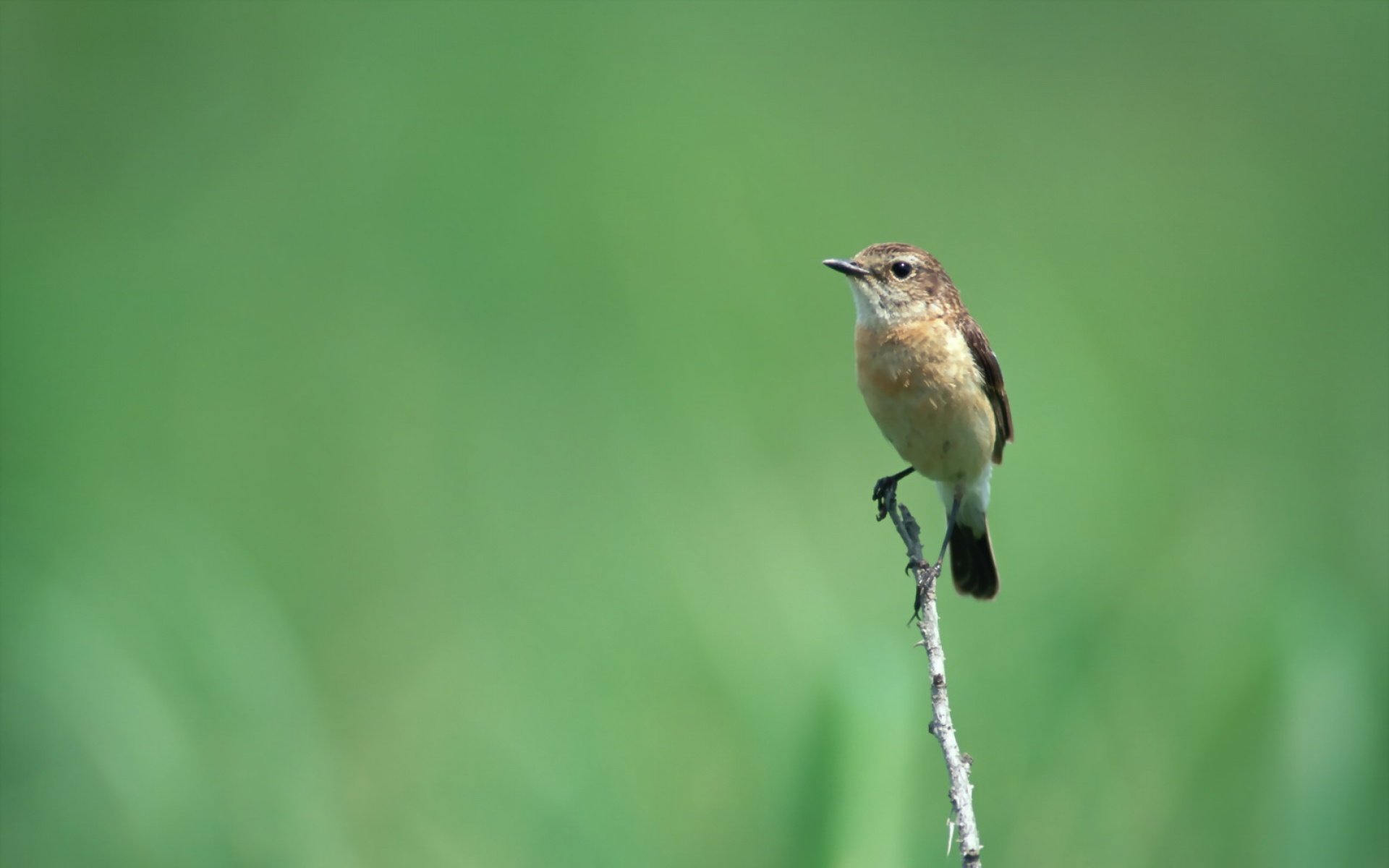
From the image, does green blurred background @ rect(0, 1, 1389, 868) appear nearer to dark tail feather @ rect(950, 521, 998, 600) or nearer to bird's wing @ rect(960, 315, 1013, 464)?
dark tail feather @ rect(950, 521, 998, 600)

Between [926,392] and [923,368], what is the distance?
7cm

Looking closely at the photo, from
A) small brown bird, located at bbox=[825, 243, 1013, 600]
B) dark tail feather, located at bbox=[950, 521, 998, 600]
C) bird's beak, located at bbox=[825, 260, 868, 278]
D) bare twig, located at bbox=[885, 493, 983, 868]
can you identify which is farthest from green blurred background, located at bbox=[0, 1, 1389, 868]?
bird's beak, located at bbox=[825, 260, 868, 278]

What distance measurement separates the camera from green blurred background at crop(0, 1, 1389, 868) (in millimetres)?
3957

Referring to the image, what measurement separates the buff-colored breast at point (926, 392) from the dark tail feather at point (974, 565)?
71cm

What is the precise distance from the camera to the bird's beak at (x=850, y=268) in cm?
434

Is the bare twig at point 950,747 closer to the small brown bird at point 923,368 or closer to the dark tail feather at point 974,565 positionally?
the small brown bird at point 923,368

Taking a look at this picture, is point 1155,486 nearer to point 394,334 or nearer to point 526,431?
point 526,431

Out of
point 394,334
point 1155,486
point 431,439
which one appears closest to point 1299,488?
point 1155,486

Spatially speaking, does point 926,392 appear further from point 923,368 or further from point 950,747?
point 950,747

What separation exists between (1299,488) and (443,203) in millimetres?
5205

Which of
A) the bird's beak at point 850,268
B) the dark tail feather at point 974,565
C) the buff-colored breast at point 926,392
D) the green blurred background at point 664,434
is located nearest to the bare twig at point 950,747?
the green blurred background at point 664,434

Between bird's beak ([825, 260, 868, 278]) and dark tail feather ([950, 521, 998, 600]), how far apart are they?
3.79 feet

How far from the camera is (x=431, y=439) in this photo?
736cm

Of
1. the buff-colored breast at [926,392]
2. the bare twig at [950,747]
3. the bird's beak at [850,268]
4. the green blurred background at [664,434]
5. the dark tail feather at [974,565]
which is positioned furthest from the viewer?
the dark tail feather at [974,565]
